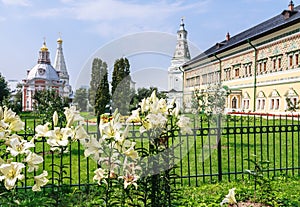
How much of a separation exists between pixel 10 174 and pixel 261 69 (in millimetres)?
24403

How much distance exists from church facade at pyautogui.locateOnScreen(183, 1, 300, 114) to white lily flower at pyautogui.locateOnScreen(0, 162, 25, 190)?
1499 centimetres

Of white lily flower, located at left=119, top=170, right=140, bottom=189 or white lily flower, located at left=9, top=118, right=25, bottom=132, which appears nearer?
white lily flower, located at left=9, top=118, right=25, bottom=132

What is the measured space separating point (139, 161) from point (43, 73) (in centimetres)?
5871

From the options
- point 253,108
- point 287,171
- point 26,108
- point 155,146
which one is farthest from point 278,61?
point 26,108

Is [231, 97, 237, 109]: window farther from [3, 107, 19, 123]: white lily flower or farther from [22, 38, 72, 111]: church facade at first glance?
[22, 38, 72, 111]: church facade

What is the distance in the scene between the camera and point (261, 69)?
80.1 feet

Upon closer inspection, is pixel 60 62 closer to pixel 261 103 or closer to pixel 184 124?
pixel 261 103

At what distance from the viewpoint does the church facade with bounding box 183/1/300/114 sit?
20562 mm

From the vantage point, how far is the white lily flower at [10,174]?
1977 millimetres

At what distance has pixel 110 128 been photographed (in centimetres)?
244

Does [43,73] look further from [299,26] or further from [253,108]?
[299,26]

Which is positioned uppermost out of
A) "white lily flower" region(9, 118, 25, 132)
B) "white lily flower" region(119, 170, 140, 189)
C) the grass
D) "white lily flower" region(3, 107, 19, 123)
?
"white lily flower" region(3, 107, 19, 123)

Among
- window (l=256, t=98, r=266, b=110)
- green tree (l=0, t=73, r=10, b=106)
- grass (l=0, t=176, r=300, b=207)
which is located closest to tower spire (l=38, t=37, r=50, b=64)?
green tree (l=0, t=73, r=10, b=106)

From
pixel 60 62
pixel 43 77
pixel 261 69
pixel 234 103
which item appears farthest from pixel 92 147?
pixel 60 62
